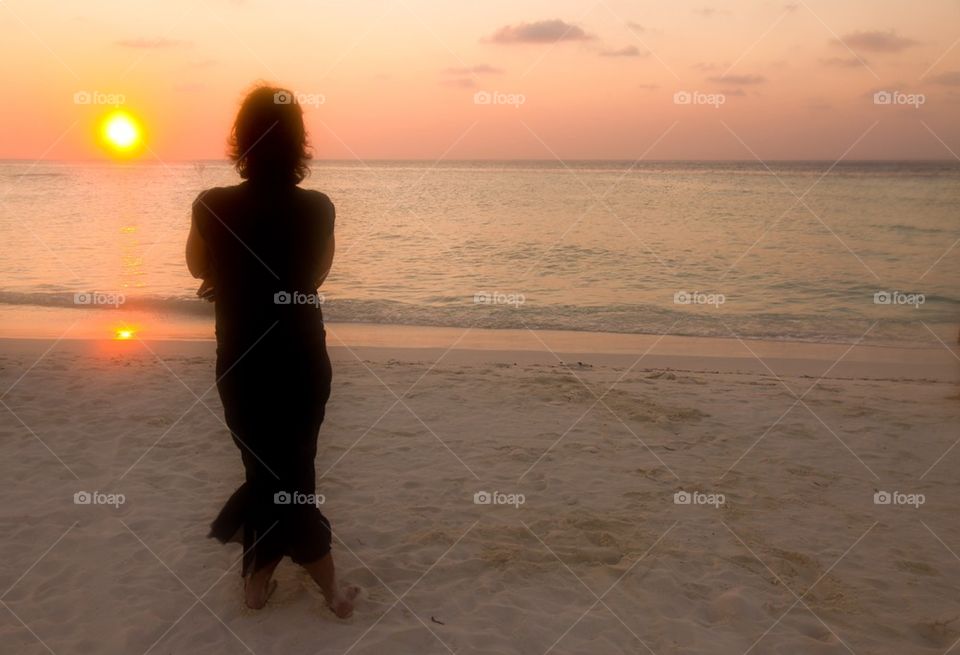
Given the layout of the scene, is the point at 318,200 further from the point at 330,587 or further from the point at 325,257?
the point at 330,587

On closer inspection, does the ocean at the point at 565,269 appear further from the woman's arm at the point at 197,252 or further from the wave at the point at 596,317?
the woman's arm at the point at 197,252

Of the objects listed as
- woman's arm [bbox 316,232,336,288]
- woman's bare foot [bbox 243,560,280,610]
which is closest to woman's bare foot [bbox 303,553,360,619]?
woman's bare foot [bbox 243,560,280,610]

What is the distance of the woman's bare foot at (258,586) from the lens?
326 centimetres

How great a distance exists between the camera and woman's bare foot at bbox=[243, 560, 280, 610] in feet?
10.7

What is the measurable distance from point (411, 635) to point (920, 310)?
13733 millimetres

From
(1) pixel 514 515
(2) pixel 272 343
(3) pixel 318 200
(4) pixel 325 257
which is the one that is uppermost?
(3) pixel 318 200

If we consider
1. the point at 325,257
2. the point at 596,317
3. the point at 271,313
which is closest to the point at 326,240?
the point at 325,257

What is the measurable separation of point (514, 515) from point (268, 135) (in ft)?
8.48

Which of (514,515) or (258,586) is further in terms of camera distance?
(514,515)

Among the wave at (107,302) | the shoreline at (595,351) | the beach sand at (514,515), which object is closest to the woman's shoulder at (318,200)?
the beach sand at (514,515)

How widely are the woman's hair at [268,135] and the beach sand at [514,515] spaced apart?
6.15ft

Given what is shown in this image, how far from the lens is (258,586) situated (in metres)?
3.29

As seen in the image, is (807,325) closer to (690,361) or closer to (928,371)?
(928,371)

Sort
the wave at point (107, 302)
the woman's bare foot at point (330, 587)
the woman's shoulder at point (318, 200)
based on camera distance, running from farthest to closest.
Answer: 1. the wave at point (107, 302)
2. the woman's bare foot at point (330, 587)
3. the woman's shoulder at point (318, 200)
